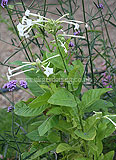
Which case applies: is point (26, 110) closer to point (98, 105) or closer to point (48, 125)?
point (48, 125)

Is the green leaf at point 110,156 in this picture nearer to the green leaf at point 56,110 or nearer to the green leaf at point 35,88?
the green leaf at point 56,110

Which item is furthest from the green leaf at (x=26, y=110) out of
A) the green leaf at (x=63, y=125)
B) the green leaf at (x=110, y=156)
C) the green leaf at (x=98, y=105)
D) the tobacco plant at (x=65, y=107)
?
the green leaf at (x=110, y=156)

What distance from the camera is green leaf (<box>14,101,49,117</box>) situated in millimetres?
1073

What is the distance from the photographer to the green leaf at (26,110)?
107 centimetres

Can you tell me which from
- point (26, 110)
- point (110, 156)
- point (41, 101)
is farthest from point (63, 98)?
point (110, 156)

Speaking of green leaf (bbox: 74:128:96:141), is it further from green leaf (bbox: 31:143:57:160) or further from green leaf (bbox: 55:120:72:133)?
green leaf (bbox: 31:143:57:160)

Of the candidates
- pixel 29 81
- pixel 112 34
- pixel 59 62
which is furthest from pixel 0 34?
pixel 59 62

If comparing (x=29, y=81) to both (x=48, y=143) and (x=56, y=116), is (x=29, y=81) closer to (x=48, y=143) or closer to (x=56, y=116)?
(x=56, y=116)

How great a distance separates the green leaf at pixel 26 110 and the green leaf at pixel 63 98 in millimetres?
146

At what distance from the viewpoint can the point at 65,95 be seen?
0.98 metres

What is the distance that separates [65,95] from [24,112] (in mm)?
243

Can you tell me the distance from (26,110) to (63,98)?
0.24m

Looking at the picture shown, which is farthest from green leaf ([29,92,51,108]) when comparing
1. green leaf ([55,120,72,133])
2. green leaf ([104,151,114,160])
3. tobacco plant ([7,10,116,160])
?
green leaf ([104,151,114,160])

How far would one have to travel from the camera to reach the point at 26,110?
1.11 metres
